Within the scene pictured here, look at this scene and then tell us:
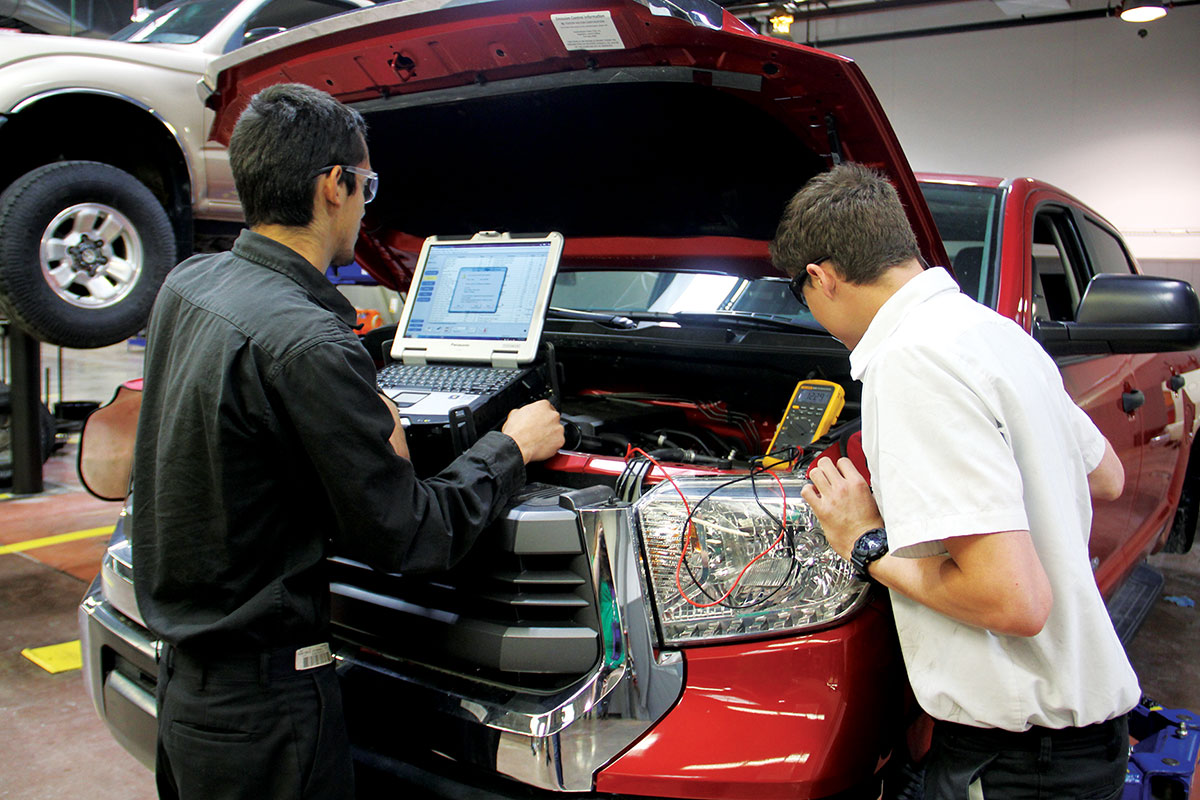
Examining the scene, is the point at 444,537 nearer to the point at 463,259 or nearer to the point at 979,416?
the point at 979,416

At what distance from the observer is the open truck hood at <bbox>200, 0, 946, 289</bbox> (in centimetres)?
168

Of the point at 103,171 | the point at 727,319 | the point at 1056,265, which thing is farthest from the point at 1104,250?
the point at 103,171

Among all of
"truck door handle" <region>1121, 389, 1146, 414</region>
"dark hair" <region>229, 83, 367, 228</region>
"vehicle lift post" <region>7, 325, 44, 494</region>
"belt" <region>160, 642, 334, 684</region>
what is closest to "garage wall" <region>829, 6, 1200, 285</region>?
"truck door handle" <region>1121, 389, 1146, 414</region>

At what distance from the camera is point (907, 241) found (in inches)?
55.1

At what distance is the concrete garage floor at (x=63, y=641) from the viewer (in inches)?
102

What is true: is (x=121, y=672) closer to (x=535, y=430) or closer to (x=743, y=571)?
(x=535, y=430)

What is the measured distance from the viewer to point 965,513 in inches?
46.3

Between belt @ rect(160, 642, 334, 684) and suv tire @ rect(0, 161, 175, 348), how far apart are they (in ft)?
9.81

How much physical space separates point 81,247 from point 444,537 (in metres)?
3.31

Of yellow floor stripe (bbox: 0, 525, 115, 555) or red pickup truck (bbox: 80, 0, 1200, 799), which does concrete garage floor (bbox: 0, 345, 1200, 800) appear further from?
red pickup truck (bbox: 80, 0, 1200, 799)

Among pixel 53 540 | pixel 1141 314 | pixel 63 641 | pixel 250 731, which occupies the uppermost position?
pixel 1141 314

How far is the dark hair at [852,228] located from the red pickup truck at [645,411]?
11.5 inches

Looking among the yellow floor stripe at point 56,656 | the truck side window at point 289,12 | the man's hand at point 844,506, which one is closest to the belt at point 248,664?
the man's hand at point 844,506

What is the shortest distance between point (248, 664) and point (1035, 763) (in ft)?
3.89
